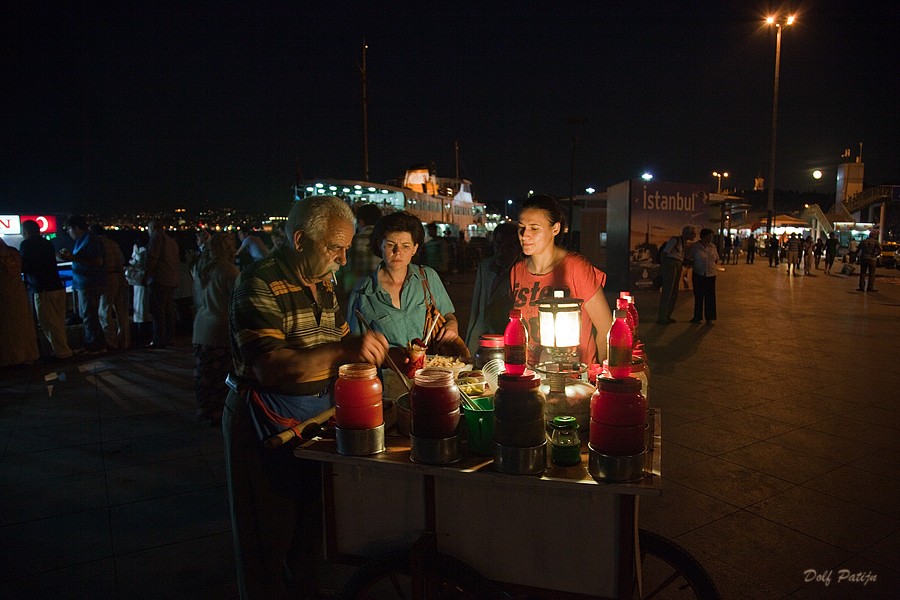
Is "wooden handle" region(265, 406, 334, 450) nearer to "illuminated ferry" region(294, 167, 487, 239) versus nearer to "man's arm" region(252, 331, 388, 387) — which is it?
"man's arm" region(252, 331, 388, 387)

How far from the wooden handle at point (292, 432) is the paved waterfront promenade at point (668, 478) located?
60.5 inches

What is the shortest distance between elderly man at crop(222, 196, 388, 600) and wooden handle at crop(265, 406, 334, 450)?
18 centimetres

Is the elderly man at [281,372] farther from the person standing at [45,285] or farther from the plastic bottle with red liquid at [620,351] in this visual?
the person standing at [45,285]

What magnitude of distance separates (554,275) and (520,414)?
1.91m

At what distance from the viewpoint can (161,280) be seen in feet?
30.8

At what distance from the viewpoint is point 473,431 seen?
85.9 inches

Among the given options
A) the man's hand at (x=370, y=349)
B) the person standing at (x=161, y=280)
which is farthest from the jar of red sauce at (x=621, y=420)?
the person standing at (x=161, y=280)

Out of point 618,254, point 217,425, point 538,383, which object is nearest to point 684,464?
point 538,383

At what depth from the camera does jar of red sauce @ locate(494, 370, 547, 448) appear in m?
1.97

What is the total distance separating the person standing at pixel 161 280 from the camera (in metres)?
9.18

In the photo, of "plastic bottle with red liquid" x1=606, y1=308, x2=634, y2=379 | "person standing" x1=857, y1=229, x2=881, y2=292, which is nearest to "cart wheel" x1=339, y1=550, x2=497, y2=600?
"plastic bottle with red liquid" x1=606, y1=308, x2=634, y2=379

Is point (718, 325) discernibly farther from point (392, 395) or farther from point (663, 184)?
point (392, 395)

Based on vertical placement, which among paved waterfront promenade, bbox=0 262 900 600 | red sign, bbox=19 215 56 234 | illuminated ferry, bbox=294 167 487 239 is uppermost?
illuminated ferry, bbox=294 167 487 239

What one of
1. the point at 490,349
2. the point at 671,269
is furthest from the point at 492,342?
the point at 671,269
